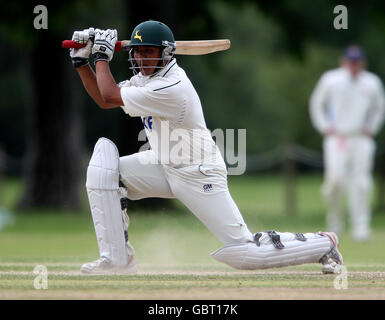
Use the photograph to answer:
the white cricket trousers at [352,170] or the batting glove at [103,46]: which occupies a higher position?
the batting glove at [103,46]

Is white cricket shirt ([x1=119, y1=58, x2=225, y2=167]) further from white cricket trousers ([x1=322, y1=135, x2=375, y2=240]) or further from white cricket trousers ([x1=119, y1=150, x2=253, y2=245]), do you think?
white cricket trousers ([x1=322, y1=135, x2=375, y2=240])

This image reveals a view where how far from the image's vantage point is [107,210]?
21.8 ft

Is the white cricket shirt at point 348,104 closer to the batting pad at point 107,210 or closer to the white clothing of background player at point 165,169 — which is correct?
→ the white clothing of background player at point 165,169

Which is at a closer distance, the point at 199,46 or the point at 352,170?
the point at 199,46

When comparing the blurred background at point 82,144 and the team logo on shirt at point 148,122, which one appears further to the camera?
the blurred background at point 82,144

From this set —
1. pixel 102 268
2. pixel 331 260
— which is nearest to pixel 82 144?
pixel 102 268

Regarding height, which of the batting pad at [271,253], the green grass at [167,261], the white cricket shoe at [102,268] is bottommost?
the green grass at [167,261]

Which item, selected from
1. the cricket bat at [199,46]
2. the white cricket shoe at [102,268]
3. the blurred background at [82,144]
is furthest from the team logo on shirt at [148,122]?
the blurred background at [82,144]

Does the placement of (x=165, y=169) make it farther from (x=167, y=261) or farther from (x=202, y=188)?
(x=167, y=261)

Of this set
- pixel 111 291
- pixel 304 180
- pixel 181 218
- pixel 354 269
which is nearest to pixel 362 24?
pixel 304 180

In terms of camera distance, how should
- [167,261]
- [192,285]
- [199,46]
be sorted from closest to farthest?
[192,285] → [199,46] → [167,261]

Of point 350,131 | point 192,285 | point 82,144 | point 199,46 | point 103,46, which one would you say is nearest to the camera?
point 192,285

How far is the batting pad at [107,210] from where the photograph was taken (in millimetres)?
6645

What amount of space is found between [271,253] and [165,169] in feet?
3.21
